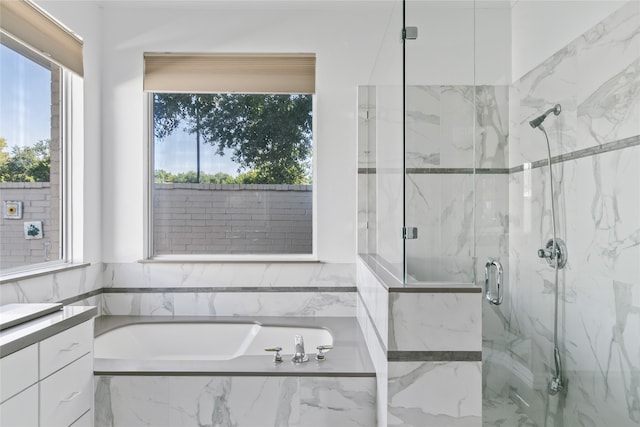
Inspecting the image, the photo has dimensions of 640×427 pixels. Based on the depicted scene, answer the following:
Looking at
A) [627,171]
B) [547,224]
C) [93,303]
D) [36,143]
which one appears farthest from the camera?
[93,303]

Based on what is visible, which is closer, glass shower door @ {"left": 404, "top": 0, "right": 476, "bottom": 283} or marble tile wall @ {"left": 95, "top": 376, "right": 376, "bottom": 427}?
glass shower door @ {"left": 404, "top": 0, "right": 476, "bottom": 283}

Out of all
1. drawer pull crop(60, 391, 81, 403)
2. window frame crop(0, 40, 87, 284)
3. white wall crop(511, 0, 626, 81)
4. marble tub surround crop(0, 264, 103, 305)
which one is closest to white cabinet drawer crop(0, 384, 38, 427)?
drawer pull crop(60, 391, 81, 403)

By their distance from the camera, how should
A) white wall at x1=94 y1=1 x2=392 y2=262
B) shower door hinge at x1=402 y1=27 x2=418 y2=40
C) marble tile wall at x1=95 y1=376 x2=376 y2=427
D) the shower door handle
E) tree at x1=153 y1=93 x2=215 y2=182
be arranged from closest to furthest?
shower door hinge at x1=402 y1=27 x2=418 y2=40 → marble tile wall at x1=95 y1=376 x2=376 y2=427 → the shower door handle → white wall at x1=94 y1=1 x2=392 y2=262 → tree at x1=153 y1=93 x2=215 y2=182

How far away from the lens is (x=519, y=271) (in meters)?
2.26

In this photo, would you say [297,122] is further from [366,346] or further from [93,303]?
[93,303]

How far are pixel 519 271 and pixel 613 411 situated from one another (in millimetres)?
719

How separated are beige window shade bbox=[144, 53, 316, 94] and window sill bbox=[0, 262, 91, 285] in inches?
45.8

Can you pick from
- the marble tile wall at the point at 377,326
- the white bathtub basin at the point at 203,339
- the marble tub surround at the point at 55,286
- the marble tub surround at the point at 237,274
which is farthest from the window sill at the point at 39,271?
the marble tile wall at the point at 377,326

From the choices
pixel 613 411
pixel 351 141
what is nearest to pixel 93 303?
pixel 351 141

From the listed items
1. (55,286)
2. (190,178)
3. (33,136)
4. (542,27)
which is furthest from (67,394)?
(542,27)

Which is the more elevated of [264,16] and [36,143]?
[264,16]

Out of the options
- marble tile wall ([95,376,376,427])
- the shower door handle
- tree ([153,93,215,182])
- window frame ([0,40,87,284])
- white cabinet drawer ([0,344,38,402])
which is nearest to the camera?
white cabinet drawer ([0,344,38,402])

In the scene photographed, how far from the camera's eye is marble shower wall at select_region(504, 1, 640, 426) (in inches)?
65.0

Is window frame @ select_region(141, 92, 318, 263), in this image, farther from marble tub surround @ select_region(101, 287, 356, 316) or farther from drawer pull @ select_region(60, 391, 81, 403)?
drawer pull @ select_region(60, 391, 81, 403)
